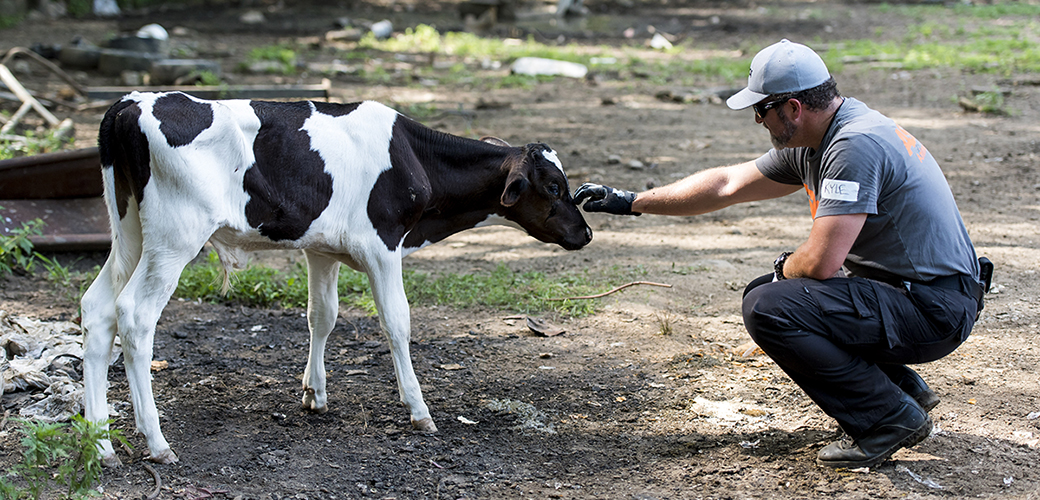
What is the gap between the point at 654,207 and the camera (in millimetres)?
4492

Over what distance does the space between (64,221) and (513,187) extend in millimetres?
3990

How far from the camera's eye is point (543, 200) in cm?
427

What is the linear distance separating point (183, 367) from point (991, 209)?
20.8 ft

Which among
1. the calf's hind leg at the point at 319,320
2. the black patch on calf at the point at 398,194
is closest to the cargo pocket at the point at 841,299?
the black patch on calf at the point at 398,194

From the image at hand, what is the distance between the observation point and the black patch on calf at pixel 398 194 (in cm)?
381

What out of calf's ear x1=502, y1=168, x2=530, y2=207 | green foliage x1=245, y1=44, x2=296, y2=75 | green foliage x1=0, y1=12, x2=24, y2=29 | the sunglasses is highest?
the sunglasses

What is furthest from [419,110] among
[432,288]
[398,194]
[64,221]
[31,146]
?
[398,194]

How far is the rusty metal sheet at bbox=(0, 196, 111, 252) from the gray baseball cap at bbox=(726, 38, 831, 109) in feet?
14.4

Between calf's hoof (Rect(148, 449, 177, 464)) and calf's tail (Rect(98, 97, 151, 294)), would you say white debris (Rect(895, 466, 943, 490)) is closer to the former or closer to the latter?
calf's hoof (Rect(148, 449, 177, 464))

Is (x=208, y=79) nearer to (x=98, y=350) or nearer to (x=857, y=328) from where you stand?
(x=98, y=350)

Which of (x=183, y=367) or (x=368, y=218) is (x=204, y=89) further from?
(x=368, y=218)

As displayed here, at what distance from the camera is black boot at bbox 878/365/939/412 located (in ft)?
12.5

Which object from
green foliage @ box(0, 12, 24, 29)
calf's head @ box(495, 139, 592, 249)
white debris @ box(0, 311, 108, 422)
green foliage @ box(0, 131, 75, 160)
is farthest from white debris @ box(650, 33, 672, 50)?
white debris @ box(0, 311, 108, 422)

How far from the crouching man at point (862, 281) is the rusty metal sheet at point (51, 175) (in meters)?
4.77
